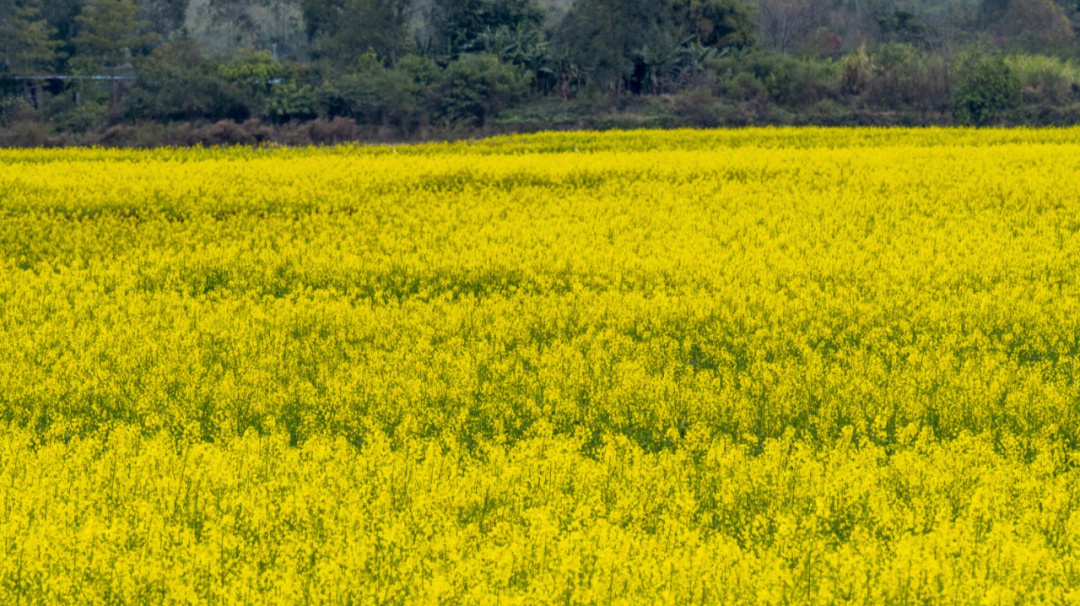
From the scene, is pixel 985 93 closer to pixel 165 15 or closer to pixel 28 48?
Answer: pixel 28 48

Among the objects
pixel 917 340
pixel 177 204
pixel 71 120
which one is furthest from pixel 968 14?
pixel 917 340

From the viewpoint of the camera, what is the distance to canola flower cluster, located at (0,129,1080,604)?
215 inches

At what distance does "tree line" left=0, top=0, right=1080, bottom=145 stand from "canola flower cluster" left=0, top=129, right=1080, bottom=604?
3043 cm

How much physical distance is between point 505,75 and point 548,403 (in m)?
45.3

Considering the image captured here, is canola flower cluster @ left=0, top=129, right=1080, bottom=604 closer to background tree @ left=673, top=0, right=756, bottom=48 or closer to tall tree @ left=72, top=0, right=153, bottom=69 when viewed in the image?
background tree @ left=673, top=0, right=756, bottom=48

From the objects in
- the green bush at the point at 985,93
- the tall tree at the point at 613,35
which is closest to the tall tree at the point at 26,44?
the tall tree at the point at 613,35

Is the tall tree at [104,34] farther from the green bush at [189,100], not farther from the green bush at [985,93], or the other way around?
the green bush at [985,93]

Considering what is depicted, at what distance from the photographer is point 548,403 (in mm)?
9266

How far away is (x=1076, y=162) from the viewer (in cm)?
2528

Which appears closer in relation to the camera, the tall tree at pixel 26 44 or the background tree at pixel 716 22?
the background tree at pixel 716 22

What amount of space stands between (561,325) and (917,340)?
→ 3318 millimetres

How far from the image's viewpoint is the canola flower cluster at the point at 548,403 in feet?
17.9

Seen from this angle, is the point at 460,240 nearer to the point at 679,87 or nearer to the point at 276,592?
the point at 276,592

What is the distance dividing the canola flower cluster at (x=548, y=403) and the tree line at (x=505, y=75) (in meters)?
30.4
